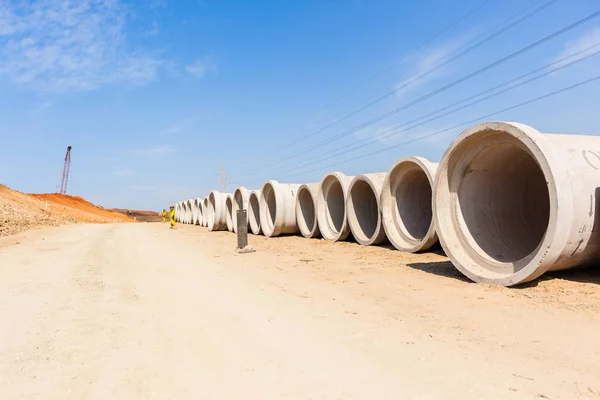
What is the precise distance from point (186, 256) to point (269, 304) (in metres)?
5.55

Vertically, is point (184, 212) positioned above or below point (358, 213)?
above

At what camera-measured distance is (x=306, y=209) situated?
612 inches

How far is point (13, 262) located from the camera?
8.80 m

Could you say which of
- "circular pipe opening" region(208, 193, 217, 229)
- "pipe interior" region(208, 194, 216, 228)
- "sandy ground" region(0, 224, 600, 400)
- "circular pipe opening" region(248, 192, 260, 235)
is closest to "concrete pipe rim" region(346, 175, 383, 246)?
"sandy ground" region(0, 224, 600, 400)

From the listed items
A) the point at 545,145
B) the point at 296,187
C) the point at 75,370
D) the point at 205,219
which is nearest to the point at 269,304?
the point at 75,370

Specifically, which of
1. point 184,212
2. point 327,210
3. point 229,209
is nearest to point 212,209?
point 229,209

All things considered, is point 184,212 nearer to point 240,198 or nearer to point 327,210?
point 240,198

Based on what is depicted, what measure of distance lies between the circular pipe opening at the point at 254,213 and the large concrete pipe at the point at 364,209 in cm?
654

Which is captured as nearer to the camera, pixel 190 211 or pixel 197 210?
pixel 197 210

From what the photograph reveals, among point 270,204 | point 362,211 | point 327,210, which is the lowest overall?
point 362,211

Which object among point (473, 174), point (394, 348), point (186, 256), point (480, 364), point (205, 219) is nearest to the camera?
point (480, 364)

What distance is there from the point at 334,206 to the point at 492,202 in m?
7.25

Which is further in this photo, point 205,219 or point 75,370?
point 205,219

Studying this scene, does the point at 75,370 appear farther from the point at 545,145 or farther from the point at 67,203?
the point at 67,203
